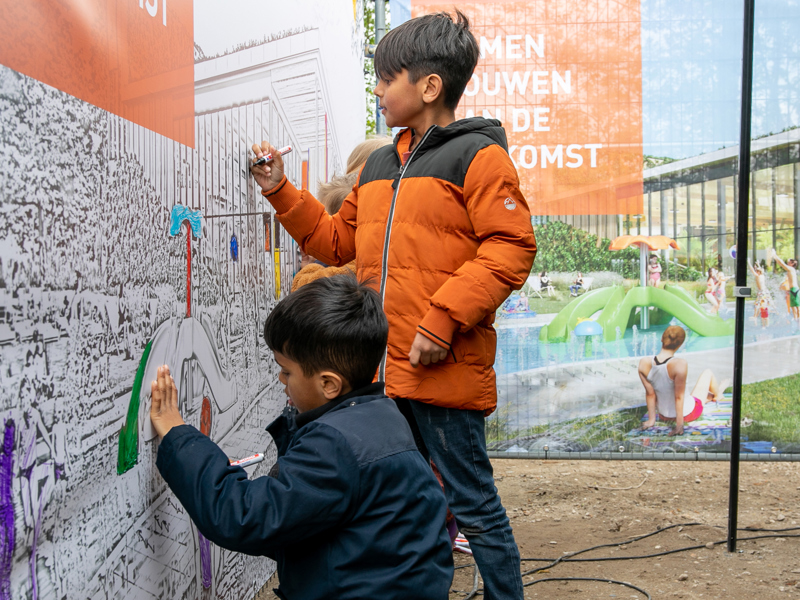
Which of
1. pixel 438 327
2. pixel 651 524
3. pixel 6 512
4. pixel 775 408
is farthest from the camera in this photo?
pixel 775 408

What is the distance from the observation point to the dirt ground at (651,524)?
8.71 feet

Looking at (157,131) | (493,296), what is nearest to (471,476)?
(493,296)

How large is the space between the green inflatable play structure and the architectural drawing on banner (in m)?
2.76

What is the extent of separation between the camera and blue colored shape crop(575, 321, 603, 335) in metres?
4.53

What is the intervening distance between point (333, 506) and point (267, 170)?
3.78ft

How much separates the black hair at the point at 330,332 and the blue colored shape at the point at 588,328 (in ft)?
10.7

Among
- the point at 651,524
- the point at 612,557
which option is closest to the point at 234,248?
the point at 612,557

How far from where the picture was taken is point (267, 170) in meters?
2.10

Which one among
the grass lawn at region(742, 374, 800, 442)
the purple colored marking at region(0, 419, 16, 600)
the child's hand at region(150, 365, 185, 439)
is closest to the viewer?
the purple colored marking at region(0, 419, 16, 600)

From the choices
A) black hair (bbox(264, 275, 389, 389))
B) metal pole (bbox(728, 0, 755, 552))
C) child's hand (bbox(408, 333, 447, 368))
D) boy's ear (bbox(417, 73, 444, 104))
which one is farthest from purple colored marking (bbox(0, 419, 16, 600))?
metal pole (bbox(728, 0, 755, 552))

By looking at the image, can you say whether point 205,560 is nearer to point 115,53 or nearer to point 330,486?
point 330,486

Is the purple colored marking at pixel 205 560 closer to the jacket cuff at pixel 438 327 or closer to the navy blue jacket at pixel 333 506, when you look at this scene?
the navy blue jacket at pixel 333 506

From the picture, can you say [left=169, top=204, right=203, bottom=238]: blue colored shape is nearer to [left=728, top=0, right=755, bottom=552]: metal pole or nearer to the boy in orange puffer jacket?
the boy in orange puffer jacket

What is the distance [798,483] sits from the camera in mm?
4035
